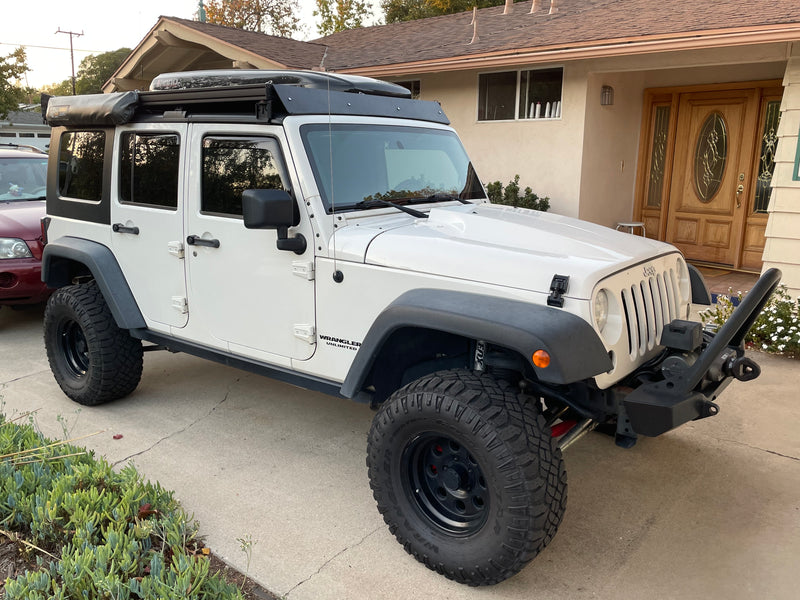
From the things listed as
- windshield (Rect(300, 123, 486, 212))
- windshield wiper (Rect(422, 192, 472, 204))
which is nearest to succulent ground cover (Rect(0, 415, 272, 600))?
windshield (Rect(300, 123, 486, 212))

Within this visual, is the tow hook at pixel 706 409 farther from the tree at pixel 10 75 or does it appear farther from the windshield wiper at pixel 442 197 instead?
the tree at pixel 10 75

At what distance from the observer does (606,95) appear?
9250 millimetres

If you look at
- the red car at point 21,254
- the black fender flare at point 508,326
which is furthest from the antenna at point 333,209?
the red car at point 21,254

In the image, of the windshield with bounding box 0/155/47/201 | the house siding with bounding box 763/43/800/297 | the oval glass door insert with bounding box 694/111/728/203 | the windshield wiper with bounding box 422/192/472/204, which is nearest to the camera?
the windshield wiper with bounding box 422/192/472/204

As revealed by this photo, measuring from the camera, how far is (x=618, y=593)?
9.21 ft

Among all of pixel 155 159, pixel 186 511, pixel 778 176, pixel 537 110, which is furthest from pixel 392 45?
pixel 186 511

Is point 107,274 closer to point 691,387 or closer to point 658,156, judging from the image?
point 691,387

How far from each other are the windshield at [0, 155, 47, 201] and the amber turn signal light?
22.9 ft

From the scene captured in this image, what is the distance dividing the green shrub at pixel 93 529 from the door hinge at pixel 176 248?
122cm

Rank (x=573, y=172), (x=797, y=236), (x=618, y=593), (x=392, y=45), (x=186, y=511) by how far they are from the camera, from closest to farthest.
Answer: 1. (x=618, y=593)
2. (x=186, y=511)
3. (x=797, y=236)
4. (x=573, y=172)
5. (x=392, y=45)

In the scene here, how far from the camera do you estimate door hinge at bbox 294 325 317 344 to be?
341 centimetres

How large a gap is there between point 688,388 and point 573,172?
23.5 feet

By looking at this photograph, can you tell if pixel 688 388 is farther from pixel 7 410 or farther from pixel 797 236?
pixel 797 236

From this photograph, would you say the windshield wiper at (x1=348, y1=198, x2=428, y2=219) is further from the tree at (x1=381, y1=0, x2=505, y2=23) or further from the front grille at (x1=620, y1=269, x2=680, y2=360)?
the tree at (x1=381, y1=0, x2=505, y2=23)
